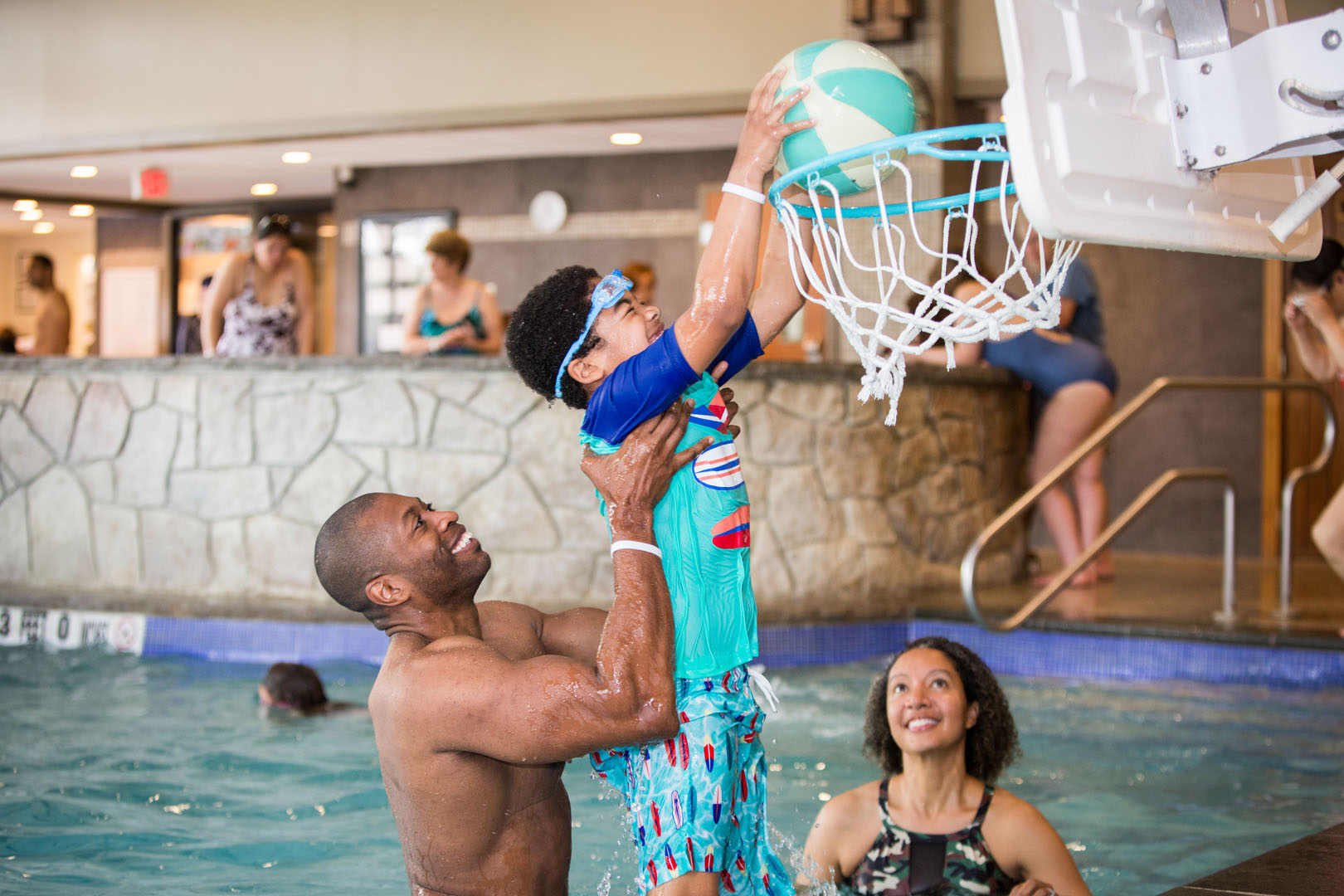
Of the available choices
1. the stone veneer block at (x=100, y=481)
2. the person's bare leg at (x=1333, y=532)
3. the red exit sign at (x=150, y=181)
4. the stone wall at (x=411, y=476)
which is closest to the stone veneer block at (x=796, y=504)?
the stone wall at (x=411, y=476)

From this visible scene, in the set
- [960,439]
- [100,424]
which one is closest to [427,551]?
[960,439]

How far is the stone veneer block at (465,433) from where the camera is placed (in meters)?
6.19

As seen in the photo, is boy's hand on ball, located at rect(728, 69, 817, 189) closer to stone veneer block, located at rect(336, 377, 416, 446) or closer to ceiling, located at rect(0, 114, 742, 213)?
stone veneer block, located at rect(336, 377, 416, 446)

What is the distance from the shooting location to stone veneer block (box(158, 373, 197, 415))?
21.7 feet

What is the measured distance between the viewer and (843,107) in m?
2.01

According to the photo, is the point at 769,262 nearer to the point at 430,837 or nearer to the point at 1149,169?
the point at 1149,169

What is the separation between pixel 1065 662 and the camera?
5652mm

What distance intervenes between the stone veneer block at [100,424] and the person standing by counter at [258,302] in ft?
2.00

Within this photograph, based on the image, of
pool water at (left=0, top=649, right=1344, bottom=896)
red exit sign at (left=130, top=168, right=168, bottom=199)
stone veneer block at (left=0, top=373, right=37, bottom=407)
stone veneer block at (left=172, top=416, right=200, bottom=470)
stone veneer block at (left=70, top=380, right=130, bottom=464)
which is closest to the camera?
pool water at (left=0, top=649, right=1344, bottom=896)

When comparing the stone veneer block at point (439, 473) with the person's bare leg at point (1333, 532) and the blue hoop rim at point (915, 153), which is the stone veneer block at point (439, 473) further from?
the blue hoop rim at point (915, 153)

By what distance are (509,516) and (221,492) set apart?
1.56 meters

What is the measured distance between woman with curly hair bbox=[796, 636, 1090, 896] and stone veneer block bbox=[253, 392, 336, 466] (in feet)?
13.7

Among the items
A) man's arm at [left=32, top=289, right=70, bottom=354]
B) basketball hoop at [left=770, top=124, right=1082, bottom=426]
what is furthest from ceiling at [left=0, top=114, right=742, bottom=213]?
basketball hoop at [left=770, top=124, right=1082, bottom=426]

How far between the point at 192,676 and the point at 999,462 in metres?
4.23
